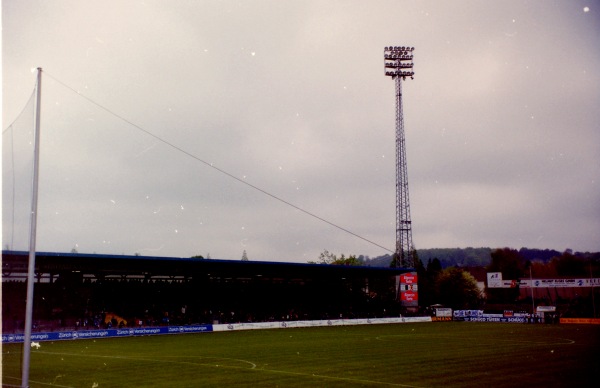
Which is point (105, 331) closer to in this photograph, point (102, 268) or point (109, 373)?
point (102, 268)

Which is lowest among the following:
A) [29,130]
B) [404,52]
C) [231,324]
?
[231,324]

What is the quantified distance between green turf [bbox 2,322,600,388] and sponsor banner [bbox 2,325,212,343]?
5236mm

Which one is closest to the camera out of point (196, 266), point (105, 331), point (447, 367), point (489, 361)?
point (447, 367)

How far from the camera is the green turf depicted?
18422 mm

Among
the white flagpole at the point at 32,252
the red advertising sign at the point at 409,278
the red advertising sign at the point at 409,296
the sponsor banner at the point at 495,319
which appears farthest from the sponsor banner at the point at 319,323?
the white flagpole at the point at 32,252

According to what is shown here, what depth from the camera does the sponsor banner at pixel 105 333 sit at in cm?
3913

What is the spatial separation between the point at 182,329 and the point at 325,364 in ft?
94.4

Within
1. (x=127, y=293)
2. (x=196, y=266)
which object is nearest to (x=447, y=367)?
(x=196, y=266)

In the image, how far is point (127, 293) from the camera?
200ft

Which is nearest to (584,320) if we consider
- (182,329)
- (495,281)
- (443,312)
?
(443,312)

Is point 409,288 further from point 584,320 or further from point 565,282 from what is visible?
point 584,320

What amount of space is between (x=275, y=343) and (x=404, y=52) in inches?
1764

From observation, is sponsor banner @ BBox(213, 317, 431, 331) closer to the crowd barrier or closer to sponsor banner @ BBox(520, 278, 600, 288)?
the crowd barrier

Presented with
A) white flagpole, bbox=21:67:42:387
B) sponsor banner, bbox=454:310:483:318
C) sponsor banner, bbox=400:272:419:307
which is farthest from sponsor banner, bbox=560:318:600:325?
white flagpole, bbox=21:67:42:387
